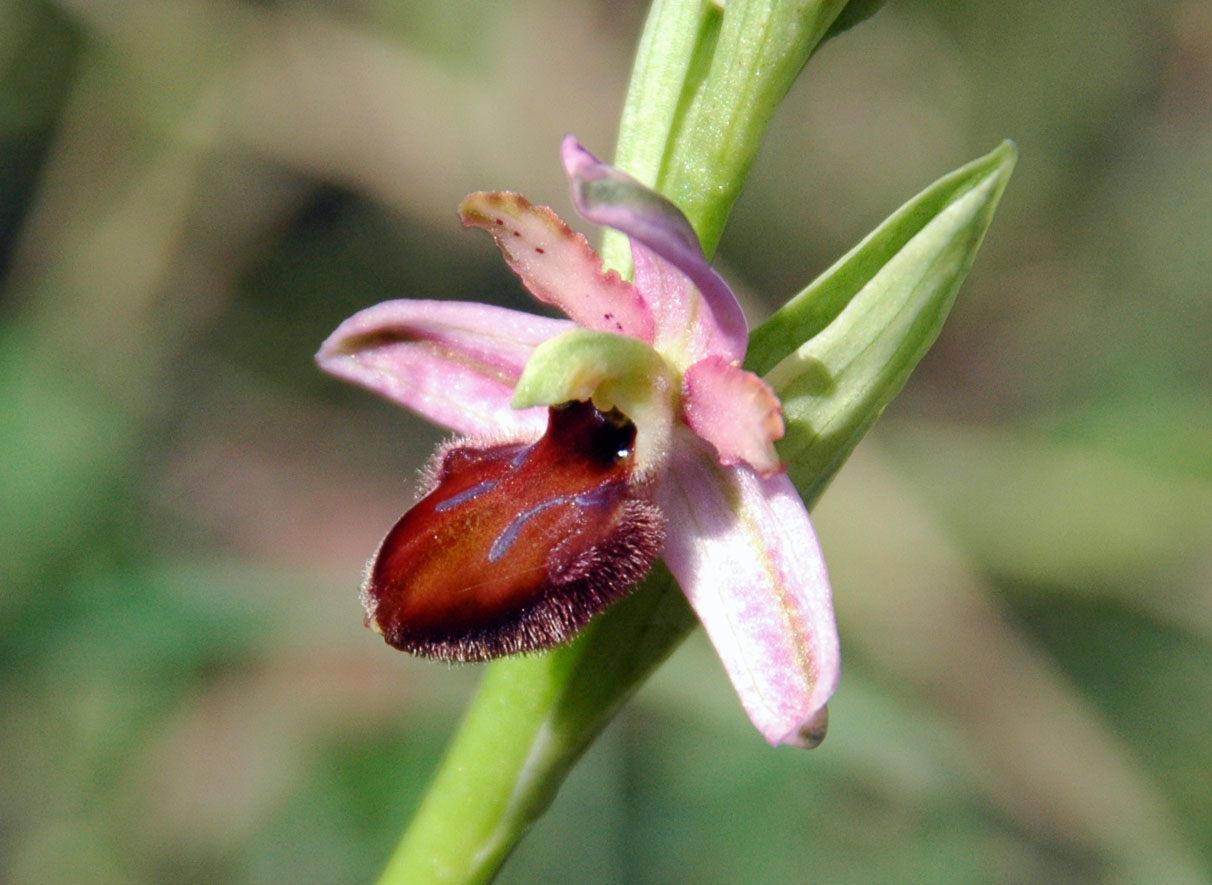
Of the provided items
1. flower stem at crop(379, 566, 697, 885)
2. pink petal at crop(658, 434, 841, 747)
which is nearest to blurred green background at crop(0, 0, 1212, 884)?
flower stem at crop(379, 566, 697, 885)

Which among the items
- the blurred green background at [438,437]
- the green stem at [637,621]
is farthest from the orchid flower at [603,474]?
the blurred green background at [438,437]

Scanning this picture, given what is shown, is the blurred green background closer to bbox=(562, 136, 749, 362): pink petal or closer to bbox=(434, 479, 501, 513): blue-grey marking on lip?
bbox=(434, 479, 501, 513): blue-grey marking on lip

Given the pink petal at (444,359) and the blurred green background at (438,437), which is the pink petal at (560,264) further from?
the blurred green background at (438,437)

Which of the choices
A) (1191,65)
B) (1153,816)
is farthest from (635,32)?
(1153,816)

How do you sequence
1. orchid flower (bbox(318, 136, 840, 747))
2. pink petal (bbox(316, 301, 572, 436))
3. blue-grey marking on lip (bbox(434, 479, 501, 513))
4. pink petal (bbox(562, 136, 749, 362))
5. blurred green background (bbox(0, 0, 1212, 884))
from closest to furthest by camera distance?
pink petal (bbox(562, 136, 749, 362)) → orchid flower (bbox(318, 136, 840, 747)) → blue-grey marking on lip (bbox(434, 479, 501, 513)) → pink petal (bbox(316, 301, 572, 436)) → blurred green background (bbox(0, 0, 1212, 884))

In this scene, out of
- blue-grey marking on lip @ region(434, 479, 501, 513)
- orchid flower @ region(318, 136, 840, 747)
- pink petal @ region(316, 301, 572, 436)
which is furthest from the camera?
pink petal @ region(316, 301, 572, 436)

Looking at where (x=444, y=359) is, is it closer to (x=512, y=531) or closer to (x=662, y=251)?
(x=512, y=531)

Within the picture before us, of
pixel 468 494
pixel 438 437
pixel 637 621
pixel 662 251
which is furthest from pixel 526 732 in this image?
pixel 438 437

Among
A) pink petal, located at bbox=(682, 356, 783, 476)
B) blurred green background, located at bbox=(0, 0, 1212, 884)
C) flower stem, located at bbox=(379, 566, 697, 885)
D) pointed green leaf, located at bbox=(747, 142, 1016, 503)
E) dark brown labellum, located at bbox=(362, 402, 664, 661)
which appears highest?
pointed green leaf, located at bbox=(747, 142, 1016, 503)
